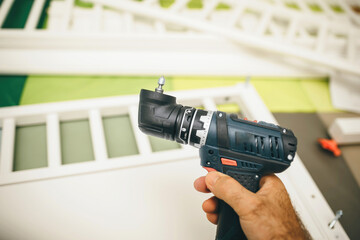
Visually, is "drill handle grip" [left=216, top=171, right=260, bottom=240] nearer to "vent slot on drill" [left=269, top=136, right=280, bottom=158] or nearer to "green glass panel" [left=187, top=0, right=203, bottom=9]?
"vent slot on drill" [left=269, top=136, right=280, bottom=158]

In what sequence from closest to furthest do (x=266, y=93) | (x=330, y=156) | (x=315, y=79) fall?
(x=330, y=156) → (x=266, y=93) → (x=315, y=79)

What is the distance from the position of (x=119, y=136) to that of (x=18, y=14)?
43.8 inches

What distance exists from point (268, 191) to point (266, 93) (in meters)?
0.93

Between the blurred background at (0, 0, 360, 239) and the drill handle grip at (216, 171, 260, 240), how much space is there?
0.15 meters

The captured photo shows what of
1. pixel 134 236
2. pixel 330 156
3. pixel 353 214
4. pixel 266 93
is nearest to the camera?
pixel 134 236

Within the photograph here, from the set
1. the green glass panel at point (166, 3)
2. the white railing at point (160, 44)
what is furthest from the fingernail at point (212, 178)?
the green glass panel at point (166, 3)

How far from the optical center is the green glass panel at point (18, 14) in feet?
4.89

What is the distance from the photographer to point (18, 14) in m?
1.55

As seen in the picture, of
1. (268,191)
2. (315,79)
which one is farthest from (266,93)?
(268,191)

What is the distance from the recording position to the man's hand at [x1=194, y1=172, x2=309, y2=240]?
612mm

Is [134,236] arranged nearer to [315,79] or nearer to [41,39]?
[41,39]

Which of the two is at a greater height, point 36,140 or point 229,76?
point 229,76

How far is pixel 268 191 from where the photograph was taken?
696 mm

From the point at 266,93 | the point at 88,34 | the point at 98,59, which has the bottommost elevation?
the point at 266,93
